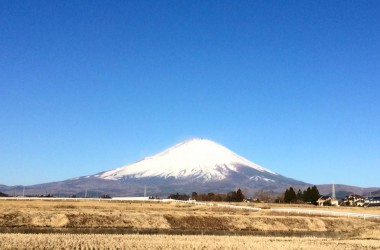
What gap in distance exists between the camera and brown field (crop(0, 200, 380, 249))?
30.8 metres

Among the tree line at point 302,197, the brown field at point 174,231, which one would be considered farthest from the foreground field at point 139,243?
the tree line at point 302,197

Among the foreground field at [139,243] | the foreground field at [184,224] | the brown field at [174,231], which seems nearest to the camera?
the foreground field at [139,243]

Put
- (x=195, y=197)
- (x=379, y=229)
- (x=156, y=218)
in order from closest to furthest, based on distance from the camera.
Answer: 1. (x=379, y=229)
2. (x=156, y=218)
3. (x=195, y=197)

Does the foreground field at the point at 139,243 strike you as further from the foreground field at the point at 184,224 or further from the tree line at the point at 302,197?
the tree line at the point at 302,197

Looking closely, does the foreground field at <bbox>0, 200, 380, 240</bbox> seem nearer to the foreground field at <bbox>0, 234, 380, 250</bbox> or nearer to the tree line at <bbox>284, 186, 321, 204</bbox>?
A: the foreground field at <bbox>0, 234, 380, 250</bbox>

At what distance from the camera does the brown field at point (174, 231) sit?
3076 centimetres

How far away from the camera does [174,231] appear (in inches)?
1722

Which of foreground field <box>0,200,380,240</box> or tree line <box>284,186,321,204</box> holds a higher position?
tree line <box>284,186,321,204</box>

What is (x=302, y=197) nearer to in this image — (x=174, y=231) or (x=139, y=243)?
(x=174, y=231)

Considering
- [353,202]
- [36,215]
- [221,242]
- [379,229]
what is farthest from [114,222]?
[353,202]

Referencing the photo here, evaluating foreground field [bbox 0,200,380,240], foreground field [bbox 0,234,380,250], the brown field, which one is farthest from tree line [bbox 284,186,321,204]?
foreground field [bbox 0,234,380,250]

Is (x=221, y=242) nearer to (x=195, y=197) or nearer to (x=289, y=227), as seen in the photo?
(x=289, y=227)

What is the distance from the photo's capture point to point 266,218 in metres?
53.9

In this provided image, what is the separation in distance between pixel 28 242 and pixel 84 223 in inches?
678
